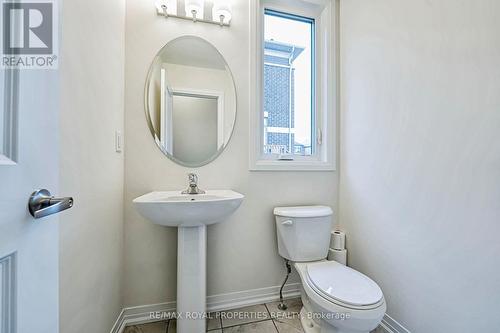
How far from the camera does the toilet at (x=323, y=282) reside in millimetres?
908

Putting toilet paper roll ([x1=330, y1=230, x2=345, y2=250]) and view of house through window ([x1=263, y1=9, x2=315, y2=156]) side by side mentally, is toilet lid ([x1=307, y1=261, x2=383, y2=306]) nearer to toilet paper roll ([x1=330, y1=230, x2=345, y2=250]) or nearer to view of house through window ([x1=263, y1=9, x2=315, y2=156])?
toilet paper roll ([x1=330, y1=230, x2=345, y2=250])

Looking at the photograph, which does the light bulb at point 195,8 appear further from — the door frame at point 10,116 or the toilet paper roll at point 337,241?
the toilet paper roll at point 337,241

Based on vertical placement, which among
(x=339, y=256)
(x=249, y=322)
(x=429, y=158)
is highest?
(x=429, y=158)

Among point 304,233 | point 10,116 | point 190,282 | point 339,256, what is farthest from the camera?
point 339,256

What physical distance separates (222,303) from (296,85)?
1714mm

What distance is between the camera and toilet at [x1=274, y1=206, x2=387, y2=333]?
2.98ft

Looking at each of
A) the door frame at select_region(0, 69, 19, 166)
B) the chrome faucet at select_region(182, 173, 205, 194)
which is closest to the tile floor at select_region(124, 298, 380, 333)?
the chrome faucet at select_region(182, 173, 205, 194)

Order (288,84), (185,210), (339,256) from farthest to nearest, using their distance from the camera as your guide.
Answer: (288,84) → (339,256) → (185,210)

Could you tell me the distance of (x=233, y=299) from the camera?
56.9 inches

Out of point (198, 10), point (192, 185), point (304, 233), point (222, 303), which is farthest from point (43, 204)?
point (198, 10)

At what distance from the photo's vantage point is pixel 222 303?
142 centimetres

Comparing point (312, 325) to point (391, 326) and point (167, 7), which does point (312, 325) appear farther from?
point (167, 7)

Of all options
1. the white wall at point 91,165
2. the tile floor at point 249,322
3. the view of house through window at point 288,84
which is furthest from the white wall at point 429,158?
the white wall at point 91,165

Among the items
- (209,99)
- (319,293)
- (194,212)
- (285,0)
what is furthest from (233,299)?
(285,0)
